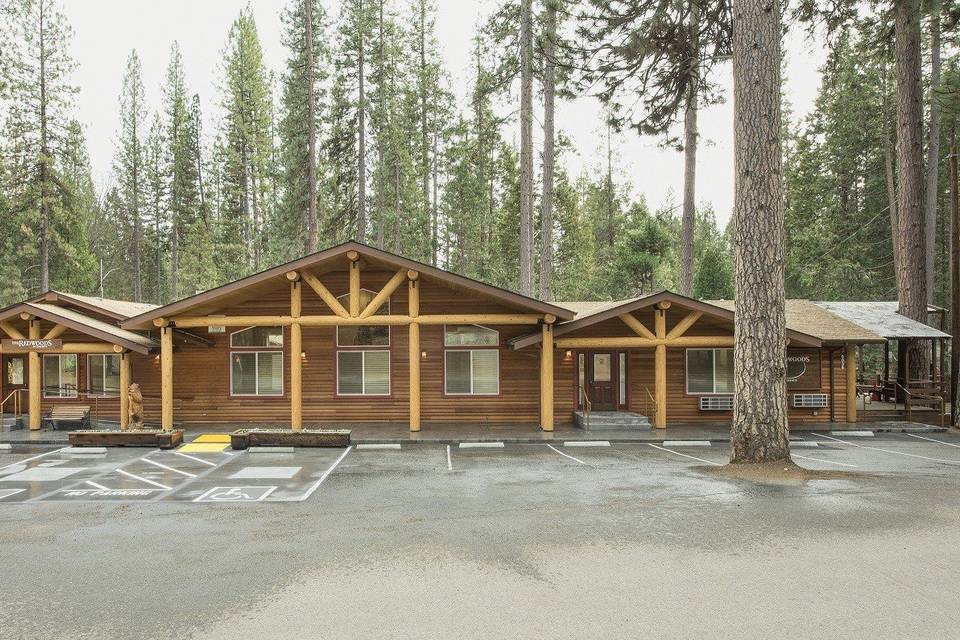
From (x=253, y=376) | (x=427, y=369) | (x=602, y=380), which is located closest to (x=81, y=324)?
(x=253, y=376)

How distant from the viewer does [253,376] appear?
1591 cm

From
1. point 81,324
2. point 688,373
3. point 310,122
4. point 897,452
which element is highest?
point 310,122

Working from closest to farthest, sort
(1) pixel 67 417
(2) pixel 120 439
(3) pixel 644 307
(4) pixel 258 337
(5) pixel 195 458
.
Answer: (5) pixel 195 458, (2) pixel 120 439, (3) pixel 644 307, (1) pixel 67 417, (4) pixel 258 337

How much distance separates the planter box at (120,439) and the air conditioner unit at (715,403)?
13.6 m

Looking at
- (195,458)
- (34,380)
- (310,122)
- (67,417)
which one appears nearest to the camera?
(195,458)

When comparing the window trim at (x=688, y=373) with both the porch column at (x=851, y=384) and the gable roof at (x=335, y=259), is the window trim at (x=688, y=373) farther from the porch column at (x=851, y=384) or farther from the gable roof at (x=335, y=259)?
the gable roof at (x=335, y=259)

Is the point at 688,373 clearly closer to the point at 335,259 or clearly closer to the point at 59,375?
the point at 335,259

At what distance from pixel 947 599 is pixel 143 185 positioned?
43.0 meters

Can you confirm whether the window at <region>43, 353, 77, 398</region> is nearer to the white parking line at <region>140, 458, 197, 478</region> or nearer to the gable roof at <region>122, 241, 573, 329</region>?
the gable roof at <region>122, 241, 573, 329</region>

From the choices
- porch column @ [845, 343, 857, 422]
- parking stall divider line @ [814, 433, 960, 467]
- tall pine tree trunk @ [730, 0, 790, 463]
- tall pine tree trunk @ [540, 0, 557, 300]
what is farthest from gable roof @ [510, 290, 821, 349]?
tall pine tree trunk @ [730, 0, 790, 463]

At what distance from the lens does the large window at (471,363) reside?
15875 millimetres

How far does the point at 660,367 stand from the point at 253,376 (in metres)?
11.2

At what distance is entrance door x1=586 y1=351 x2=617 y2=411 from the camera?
52.5 ft

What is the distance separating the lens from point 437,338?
15.9 meters
